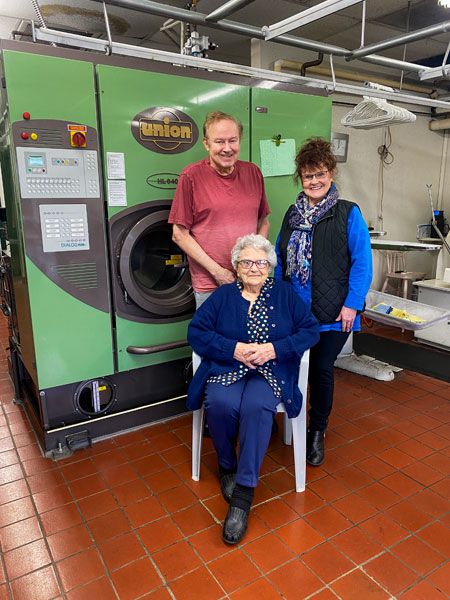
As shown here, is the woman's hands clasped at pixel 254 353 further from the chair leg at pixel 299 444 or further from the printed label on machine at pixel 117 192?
the printed label on machine at pixel 117 192

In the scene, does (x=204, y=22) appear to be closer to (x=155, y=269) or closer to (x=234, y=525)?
(x=155, y=269)

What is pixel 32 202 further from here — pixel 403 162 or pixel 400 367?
pixel 403 162

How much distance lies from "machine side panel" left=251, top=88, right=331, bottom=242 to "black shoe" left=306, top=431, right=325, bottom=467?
1.32 m

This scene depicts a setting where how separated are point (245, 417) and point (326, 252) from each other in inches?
34.8

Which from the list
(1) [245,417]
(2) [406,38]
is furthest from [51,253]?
(2) [406,38]

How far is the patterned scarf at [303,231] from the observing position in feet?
7.27

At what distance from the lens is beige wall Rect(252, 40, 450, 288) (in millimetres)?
5391

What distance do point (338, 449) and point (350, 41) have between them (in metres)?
4.13

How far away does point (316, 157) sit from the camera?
2.15 m

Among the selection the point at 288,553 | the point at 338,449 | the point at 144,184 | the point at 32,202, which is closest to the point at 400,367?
the point at 338,449

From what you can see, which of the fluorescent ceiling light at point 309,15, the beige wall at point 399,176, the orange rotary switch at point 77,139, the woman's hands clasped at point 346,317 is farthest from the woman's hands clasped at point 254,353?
the beige wall at point 399,176

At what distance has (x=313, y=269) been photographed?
226 centimetres

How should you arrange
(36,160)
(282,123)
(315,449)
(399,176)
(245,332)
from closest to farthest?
(245,332) → (36,160) → (315,449) → (282,123) → (399,176)

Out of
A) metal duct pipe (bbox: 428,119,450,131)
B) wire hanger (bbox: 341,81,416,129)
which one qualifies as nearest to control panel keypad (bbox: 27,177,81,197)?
wire hanger (bbox: 341,81,416,129)
